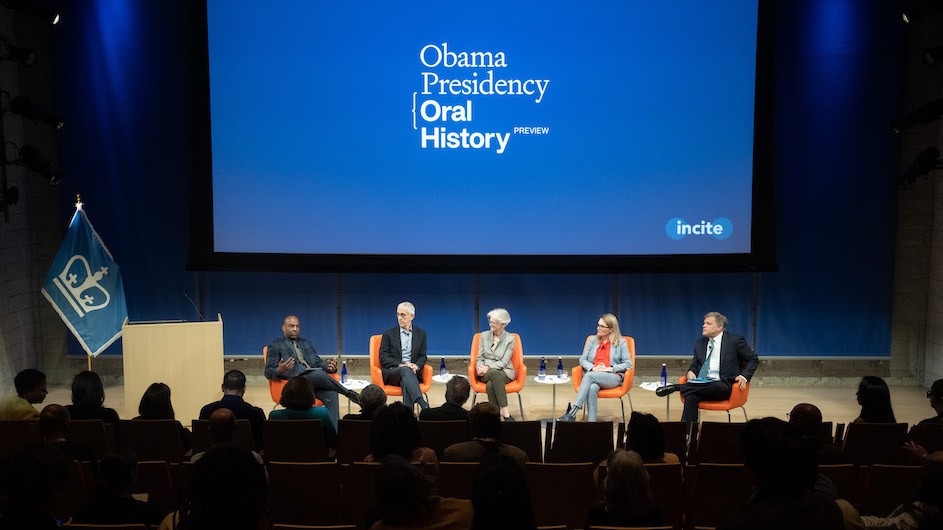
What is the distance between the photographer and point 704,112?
8.45 meters

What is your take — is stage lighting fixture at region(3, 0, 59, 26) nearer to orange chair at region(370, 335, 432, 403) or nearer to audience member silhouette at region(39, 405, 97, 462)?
orange chair at region(370, 335, 432, 403)

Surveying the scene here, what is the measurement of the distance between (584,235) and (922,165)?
308 centimetres

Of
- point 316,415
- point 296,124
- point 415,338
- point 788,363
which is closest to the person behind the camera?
point 316,415

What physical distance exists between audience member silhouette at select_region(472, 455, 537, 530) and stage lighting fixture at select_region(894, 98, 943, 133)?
22.5 feet

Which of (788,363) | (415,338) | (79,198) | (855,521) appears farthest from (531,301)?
(855,521)

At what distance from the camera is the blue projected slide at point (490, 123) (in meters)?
8.42

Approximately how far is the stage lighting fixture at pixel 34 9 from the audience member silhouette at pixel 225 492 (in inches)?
266

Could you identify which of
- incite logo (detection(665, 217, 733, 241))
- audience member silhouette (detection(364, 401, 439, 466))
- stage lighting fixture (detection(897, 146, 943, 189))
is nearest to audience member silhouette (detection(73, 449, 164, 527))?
audience member silhouette (detection(364, 401, 439, 466))

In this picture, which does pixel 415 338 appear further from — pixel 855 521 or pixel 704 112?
pixel 855 521

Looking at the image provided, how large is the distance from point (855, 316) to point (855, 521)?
248 inches

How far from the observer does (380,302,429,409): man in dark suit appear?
772 centimetres

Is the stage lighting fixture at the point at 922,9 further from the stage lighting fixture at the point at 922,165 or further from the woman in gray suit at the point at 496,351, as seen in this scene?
the woman in gray suit at the point at 496,351

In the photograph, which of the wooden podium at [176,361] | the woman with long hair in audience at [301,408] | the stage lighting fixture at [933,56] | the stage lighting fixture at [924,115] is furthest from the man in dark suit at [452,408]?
the stage lighting fixture at [933,56]

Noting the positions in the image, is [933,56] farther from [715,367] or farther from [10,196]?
[10,196]
